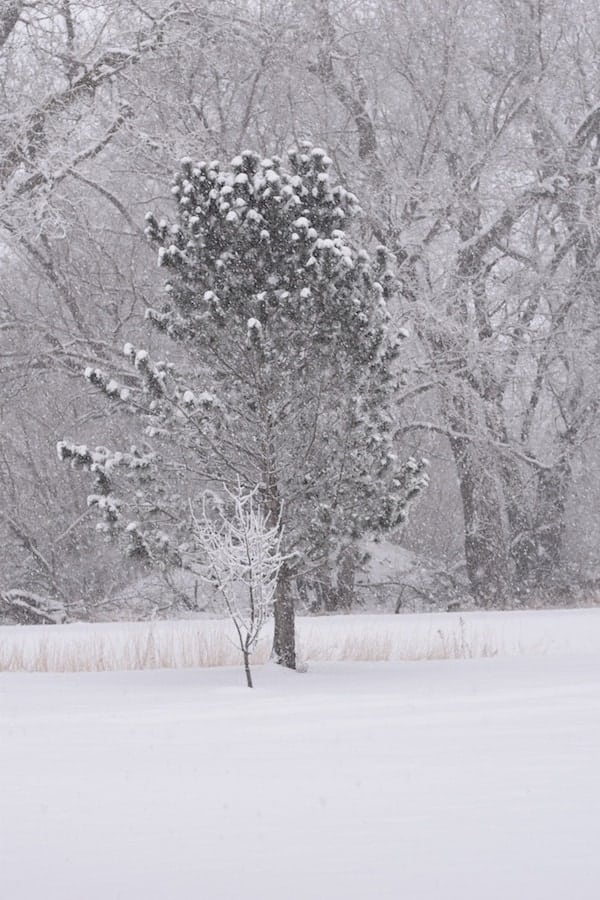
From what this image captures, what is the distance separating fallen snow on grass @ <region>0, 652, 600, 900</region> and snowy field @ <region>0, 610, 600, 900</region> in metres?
0.01

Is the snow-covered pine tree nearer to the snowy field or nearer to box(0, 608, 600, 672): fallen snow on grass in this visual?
box(0, 608, 600, 672): fallen snow on grass

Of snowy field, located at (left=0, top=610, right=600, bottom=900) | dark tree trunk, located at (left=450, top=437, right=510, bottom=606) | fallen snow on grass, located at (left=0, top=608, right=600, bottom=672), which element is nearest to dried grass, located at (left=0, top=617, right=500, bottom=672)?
fallen snow on grass, located at (left=0, top=608, right=600, bottom=672)

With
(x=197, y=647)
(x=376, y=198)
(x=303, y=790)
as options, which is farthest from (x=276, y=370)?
(x=376, y=198)

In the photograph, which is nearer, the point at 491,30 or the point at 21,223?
the point at 21,223

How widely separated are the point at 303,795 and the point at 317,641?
917cm

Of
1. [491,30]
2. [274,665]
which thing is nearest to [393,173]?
[491,30]

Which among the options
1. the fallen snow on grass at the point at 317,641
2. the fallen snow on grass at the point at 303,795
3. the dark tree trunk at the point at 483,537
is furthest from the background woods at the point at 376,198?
the fallen snow on grass at the point at 303,795

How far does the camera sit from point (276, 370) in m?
12.5

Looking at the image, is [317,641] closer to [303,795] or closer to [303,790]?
[303,790]

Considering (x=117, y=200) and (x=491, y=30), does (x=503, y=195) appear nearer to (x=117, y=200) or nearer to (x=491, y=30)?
(x=491, y=30)

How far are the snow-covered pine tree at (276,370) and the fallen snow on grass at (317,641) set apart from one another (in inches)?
59.4

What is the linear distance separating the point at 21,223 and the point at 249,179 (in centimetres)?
583

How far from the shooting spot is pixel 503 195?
19469mm

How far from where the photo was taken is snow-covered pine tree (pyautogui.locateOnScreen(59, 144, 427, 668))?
12281mm
